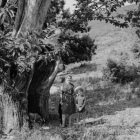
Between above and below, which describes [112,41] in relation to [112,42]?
above

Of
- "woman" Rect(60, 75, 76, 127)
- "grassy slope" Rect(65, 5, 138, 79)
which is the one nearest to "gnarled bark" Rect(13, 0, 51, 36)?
"woman" Rect(60, 75, 76, 127)

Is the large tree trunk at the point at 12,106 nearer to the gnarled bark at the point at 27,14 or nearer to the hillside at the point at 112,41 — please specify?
the gnarled bark at the point at 27,14

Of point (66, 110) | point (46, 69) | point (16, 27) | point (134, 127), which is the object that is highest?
point (16, 27)

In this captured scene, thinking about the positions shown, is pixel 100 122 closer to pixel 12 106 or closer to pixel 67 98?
pixel 67 98

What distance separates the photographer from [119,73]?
1623 cm

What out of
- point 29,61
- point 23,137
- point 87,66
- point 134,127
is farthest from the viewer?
point 87,66

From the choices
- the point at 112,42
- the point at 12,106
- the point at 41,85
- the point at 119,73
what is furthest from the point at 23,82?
the point at 112,42

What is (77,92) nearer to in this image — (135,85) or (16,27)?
(16,27)

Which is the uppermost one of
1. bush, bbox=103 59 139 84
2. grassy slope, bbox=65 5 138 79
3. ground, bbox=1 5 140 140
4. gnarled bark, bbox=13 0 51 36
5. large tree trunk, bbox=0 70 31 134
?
grassy slope, bbox=65 5 138 79

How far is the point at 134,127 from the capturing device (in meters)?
7.39

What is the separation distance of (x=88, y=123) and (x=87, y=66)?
19022 millimetres

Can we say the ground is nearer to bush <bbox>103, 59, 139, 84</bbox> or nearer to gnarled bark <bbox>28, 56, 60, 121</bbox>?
gnarled bark <bbox>28, 56, 60, 121</bbox>

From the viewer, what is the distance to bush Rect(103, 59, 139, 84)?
53.1ft

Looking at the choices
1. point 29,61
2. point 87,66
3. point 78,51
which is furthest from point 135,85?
point 87,66
